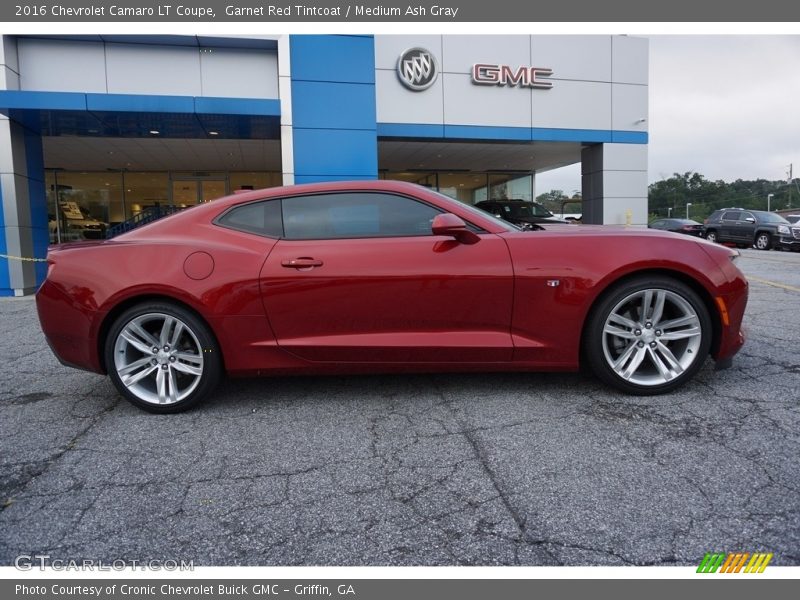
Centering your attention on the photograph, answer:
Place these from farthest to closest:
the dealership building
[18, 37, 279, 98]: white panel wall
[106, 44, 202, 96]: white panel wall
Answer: [106, 44, 202, 96]: white panel wall
[18, 37, 279, 98]: white panel wall
the dealership building

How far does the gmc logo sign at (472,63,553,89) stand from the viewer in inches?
544

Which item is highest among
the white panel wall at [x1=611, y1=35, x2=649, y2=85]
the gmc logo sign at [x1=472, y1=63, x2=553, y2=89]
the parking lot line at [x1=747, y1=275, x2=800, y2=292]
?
the white panel wall at [x1=611, y1=35, x2=649, y2=85]

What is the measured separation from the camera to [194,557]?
196 centimetres

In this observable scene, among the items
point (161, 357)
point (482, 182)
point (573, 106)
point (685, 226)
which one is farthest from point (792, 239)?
point (161, 357)

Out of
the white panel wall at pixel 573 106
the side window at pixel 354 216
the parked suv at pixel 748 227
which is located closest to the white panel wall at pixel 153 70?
the white panel wall at pixel 573 106

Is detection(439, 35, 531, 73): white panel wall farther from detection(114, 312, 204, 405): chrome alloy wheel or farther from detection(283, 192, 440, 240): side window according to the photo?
detection(114, 312, 204, 405): chrome alloy wheel

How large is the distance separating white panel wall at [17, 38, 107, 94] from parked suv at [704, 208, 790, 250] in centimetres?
2111

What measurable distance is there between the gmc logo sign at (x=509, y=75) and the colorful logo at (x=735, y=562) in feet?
44.4

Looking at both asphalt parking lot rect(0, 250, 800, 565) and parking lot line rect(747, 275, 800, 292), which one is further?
parking lot line rect(747, 275, 800, 292)

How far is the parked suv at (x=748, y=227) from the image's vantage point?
2029cm

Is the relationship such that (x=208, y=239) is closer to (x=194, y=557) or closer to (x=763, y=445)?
(x=194, y=557)

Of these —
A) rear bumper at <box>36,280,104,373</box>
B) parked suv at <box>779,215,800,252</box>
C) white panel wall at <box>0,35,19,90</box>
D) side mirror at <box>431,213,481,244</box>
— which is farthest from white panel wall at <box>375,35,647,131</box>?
rear bumper at <box>36,280,104,373</box>
